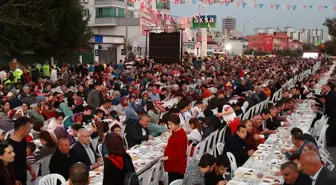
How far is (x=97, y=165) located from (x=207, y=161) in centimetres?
216

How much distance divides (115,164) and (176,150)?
174cm

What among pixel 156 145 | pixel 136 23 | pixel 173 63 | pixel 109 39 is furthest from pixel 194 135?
pixel 136 23

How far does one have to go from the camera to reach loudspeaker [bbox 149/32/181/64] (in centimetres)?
2634

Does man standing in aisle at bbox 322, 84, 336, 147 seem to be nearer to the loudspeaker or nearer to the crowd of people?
the crowd of people

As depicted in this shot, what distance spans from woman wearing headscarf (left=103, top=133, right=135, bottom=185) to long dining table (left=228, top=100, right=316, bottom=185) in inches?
71.0

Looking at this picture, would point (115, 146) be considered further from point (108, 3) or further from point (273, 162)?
point (108, 3)

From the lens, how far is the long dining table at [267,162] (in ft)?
19.9

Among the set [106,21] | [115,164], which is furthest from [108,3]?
[115,164]

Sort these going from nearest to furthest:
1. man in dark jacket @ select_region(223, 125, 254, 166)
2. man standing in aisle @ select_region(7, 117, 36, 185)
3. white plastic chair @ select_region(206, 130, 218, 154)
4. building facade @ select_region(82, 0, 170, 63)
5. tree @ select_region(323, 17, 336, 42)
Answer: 1. man standing in aisle @ select_region(7, 117, 36, 185)
2. man in dark jacket @ select_region(223, 125, 254, 166)
3. white plastic chair @ select_region(206, 130, 218, 154)
4. tree @ select_region(323, 17, 336, 42)
5. building facade @ select_region(82, 0, 170, 63)

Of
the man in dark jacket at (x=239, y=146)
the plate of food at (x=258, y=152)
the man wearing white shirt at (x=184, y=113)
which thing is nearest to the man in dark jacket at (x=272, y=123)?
the man wearing white shirt at (x=184, y=113)

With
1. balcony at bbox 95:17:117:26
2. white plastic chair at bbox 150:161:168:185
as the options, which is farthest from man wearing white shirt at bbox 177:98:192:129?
balcony at bbox 95:17:117:26

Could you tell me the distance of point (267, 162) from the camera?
7.09m

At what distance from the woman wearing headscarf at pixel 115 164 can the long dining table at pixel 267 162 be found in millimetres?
1803

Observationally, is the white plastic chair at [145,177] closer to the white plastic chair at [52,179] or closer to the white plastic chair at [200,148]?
the white plastic chair at [52,179]
